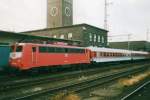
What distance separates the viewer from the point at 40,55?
74.3ft

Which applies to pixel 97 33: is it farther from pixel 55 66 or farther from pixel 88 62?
pixel 55 66

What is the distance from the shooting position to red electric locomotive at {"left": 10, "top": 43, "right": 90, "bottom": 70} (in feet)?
68.7

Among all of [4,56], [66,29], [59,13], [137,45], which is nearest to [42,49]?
[4,56]

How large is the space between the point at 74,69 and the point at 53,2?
3718 cm

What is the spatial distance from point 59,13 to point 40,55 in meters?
40.0

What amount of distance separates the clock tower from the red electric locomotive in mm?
33605

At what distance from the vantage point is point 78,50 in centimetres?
2995

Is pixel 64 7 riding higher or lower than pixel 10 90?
higher

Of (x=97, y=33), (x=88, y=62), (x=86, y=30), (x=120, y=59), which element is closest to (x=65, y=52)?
(x=88, y=62)

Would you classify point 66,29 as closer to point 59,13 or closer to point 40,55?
point 59,13

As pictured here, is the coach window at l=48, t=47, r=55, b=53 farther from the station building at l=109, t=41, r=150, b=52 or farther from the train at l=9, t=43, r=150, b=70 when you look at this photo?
the station building at l=109, t=41, r=150, b=52

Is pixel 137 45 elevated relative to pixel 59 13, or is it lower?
lower

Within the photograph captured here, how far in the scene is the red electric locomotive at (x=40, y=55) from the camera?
68.7ft

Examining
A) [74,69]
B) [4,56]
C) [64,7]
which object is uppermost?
[64,7]
